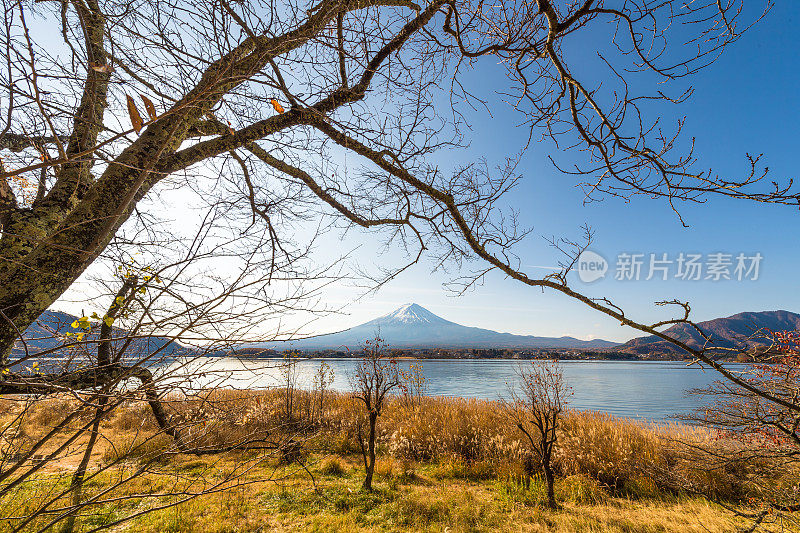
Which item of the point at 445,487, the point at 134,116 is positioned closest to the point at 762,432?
the point at 445,487

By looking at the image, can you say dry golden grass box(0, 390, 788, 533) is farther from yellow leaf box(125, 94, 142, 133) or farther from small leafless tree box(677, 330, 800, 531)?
yellow leaf box(125, 94, 142, 133)

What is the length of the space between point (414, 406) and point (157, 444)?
728cm

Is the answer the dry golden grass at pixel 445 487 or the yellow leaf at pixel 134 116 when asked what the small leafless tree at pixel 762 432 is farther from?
the yellow leaf at pixel 134 116

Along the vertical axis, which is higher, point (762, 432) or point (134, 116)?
point (134, 116)

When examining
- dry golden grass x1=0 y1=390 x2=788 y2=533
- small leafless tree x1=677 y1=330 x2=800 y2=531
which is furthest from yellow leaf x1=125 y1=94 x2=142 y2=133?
dry golden grass x1=0 y1=390 x2=788 y2=533

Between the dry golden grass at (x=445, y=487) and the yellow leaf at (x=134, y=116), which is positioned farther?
the dry golden grass at (x=445, y=487)

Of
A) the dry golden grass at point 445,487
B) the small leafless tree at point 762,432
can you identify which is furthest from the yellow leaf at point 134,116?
the dry golden grass at point 445,487

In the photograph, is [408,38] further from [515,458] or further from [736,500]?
[736,500]

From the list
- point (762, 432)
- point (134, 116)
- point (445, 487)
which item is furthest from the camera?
point (445, 487)

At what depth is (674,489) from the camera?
6.23 m

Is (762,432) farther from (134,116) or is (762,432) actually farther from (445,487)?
(134,116)

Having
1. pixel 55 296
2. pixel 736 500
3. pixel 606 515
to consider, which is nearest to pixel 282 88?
pixel 55 296

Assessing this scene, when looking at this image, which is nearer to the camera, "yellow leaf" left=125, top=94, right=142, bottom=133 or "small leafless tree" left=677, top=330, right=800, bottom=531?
"yellow leaf" left=125, top=94, right=142, bottom=133

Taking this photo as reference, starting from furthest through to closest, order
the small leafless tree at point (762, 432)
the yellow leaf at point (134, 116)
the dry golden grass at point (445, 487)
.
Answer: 1. the dry golden grass at point (445, 487)
2. the small leafless tree at point (762, 432)
3. the yellow leaf at point (134, 116)
